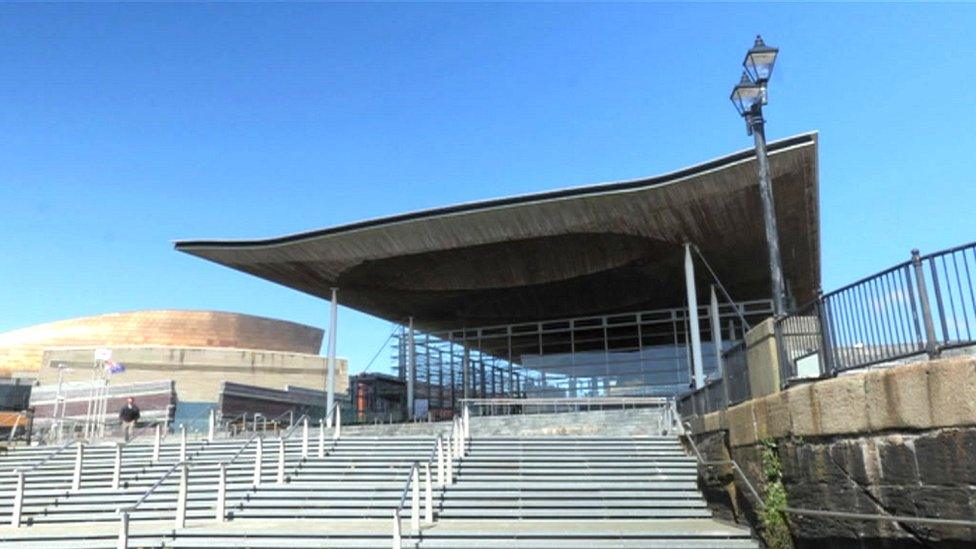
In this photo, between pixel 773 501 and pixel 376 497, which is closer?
pixel 773 501

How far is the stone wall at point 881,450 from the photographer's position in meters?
5.72

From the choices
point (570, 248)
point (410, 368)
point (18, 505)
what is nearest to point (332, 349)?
point (410, 368)

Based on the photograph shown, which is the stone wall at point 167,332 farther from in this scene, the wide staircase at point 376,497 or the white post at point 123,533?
the white post at point 123,533

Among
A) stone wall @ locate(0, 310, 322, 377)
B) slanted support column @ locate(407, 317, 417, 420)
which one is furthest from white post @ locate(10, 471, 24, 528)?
stone wall @ locate(0, 310, 322, 377)

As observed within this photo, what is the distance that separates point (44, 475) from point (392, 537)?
10.4 m

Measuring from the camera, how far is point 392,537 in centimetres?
901

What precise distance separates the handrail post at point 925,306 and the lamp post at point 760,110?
3450mm

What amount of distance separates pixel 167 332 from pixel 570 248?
78.3 meters

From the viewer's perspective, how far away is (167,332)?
91812mm

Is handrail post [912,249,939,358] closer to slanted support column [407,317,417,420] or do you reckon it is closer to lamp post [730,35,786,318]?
lamp post [730,35,786,318]

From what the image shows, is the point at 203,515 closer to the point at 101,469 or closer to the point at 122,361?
the point at 101,469

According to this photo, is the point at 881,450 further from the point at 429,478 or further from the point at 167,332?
the point at 167,332

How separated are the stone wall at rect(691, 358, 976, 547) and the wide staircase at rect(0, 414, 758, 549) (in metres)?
1.58

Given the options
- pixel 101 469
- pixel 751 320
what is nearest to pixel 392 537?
pixel 101 469
